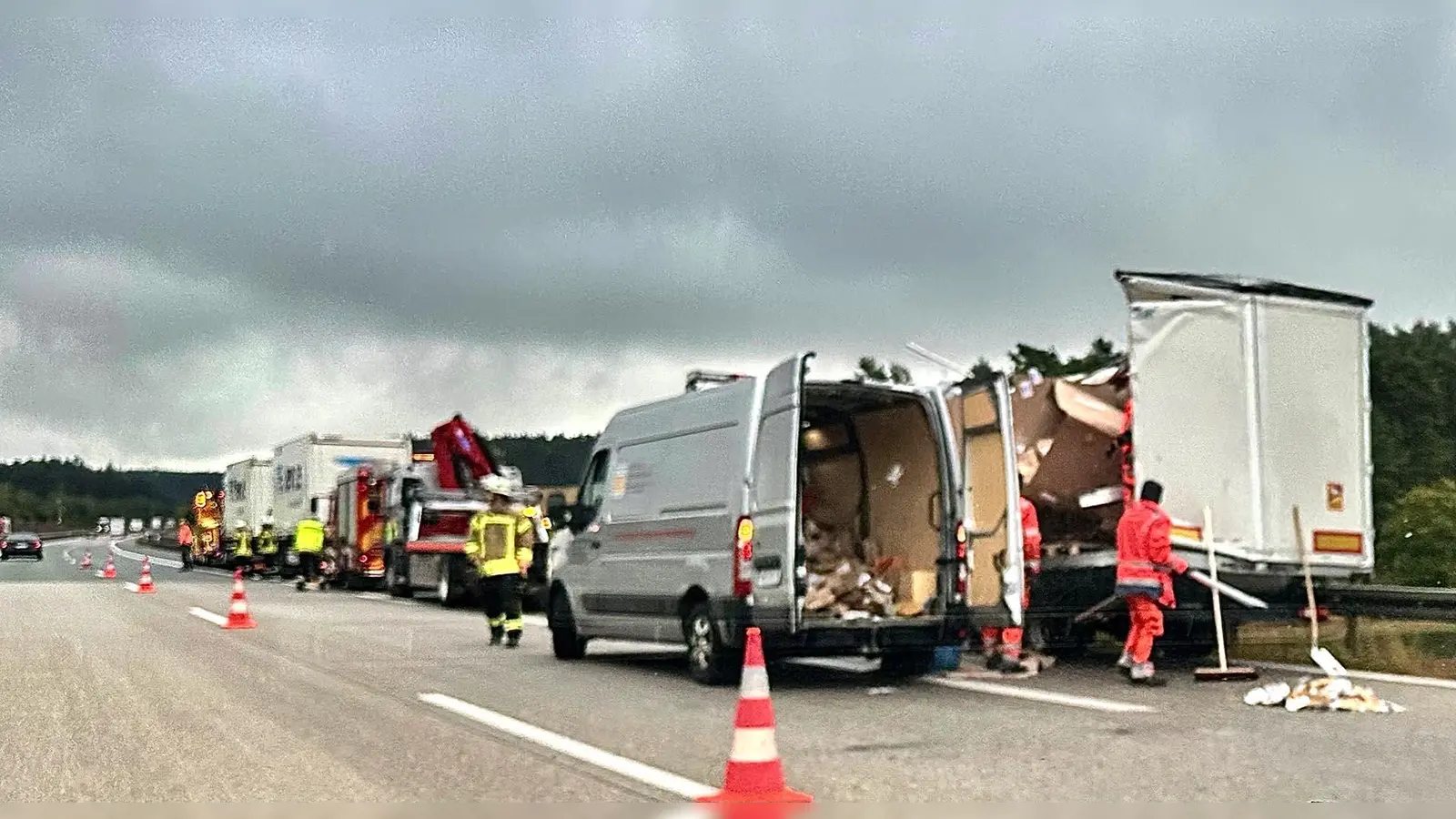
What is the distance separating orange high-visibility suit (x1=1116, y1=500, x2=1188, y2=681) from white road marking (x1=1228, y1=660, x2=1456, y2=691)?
168cm

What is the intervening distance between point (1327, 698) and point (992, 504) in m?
2.70

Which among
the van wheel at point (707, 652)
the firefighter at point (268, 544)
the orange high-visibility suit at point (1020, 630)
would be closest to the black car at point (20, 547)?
the firefighter at point (268, 544)

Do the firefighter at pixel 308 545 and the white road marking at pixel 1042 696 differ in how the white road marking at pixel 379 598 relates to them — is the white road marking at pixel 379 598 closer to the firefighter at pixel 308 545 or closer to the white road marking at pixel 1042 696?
the firefighter at pixel 308 545

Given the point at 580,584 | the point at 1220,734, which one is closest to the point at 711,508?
the point at 580,584

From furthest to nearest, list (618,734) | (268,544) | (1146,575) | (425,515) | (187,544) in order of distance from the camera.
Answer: (187,544), (268,544), (425,515), (1146,575), (618,734)

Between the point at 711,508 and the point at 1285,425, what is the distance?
15.0 ft

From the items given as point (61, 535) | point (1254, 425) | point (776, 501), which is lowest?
point (776, 501)

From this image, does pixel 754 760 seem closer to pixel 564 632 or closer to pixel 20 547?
pixel 564 632

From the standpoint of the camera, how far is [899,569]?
39.4 feet

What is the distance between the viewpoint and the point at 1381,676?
39.3 feet

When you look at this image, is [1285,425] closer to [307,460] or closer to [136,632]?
[136,632]

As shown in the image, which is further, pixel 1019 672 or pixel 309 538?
pixel 309 538

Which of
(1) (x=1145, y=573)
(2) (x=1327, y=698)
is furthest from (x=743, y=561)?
(2) (x=1327, y=698)

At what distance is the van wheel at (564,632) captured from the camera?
13984 mm
